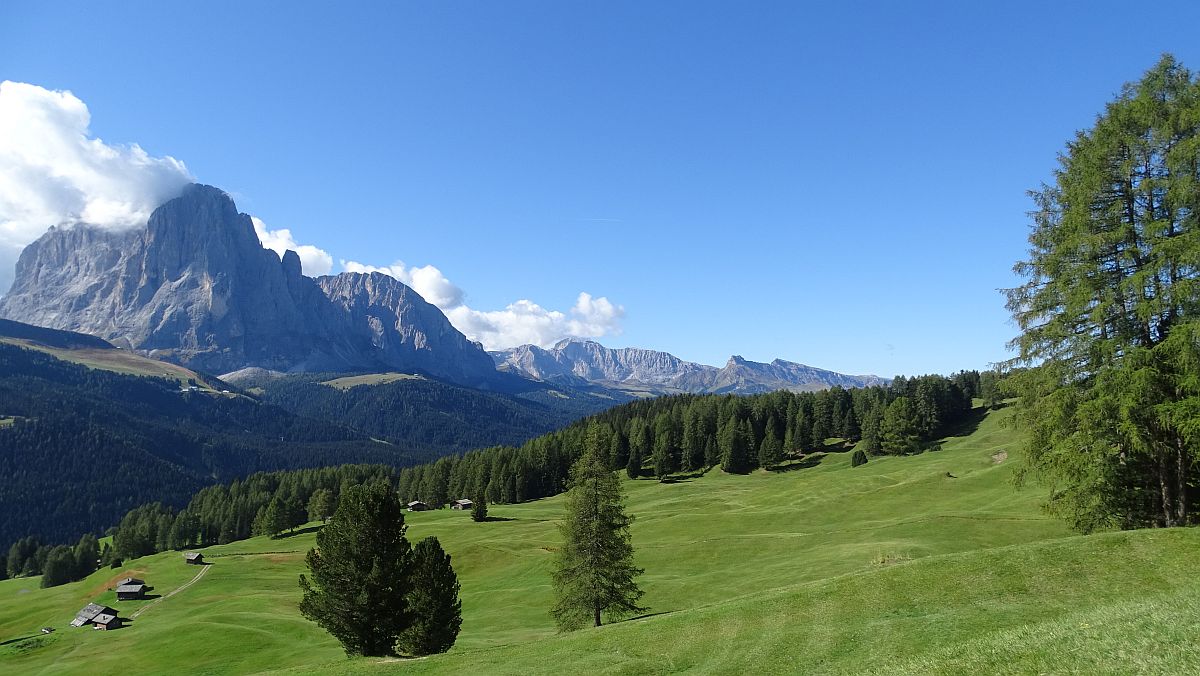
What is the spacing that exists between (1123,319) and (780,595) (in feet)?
55.9

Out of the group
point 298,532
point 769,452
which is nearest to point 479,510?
point 298,532

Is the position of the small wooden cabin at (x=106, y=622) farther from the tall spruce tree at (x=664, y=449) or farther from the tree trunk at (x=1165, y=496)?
the tall spruce tree at (x=664, y=449)

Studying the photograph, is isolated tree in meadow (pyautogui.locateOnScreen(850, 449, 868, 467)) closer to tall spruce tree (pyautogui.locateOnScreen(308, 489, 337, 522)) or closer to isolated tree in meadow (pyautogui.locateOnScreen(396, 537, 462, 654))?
isolated tree in meadow (pyautogui.locateOnScreen(396, 537, 462, 654))

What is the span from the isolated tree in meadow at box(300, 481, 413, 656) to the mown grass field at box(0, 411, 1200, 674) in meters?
2.87

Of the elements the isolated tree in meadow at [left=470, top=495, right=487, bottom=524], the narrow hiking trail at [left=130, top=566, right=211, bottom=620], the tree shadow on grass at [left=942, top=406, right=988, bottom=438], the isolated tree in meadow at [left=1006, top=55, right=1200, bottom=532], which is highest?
the isolated tree in meadow at [left=1006, top=55, right=1200, bottom=532]

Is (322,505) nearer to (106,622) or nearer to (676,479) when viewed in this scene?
(106,622)

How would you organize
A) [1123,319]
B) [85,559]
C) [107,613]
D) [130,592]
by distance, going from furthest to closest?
[85,559]
[130,592]
[107,613]
[1123,319]

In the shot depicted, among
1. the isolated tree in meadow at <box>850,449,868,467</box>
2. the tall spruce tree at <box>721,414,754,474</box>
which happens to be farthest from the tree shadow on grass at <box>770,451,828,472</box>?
the isolated tree in meadow at <box>850,449,868,467</box>

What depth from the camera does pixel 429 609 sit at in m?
34.8

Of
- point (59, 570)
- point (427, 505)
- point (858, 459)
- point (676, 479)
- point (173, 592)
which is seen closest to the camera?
point (173, 592)

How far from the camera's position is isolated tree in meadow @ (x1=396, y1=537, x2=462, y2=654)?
34344 mm

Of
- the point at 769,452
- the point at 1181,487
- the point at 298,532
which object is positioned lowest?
the point at 298,532

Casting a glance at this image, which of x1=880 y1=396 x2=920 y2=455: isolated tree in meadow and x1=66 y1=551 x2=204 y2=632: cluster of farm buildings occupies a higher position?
x1=880 y1=396 x2=920 y2=455: isolated tree in meadow

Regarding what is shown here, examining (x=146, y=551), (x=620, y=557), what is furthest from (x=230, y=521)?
(x=620, y=557)
